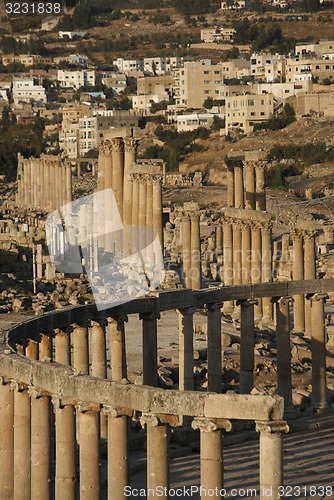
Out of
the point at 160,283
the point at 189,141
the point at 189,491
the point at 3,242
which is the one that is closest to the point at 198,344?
the point at 160,283

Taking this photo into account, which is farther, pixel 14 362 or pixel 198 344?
pixel 198 344

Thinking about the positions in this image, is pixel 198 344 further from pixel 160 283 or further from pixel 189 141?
pixel 189 141

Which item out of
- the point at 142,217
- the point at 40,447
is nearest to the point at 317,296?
the point at 40,447

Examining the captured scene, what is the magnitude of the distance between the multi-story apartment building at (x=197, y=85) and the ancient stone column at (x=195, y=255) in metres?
119

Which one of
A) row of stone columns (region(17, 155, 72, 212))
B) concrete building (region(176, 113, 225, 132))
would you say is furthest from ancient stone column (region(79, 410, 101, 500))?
concrete building (region(176, 113, 225, 132))

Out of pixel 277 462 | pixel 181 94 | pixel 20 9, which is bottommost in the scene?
pixel 181 94

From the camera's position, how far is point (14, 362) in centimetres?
2508

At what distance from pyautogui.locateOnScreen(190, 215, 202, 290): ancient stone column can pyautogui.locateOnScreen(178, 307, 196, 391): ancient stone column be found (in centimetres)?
1401

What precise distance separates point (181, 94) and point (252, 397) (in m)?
152

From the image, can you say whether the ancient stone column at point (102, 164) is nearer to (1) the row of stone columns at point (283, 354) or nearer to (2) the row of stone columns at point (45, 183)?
(2) the row of stone columns at point (45, 183)

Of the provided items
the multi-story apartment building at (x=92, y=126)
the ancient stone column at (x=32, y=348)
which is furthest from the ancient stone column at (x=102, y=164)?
the multi-story apartment building at (x=92, y=126)

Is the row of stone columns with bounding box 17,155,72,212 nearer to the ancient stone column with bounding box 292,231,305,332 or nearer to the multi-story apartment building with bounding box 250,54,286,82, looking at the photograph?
the ancient stone column with bounding box 292,231,305,332

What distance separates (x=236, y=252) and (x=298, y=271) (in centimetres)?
501

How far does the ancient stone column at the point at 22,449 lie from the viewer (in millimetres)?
25031
